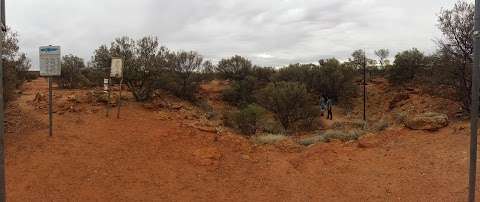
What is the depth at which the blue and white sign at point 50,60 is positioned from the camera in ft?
35.5

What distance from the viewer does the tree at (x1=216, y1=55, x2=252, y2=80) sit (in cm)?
3544

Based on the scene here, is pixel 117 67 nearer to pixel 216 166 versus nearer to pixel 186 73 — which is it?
pixel 216 166

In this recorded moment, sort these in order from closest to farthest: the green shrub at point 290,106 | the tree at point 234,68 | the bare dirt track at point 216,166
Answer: the bare dirt track at point 216,166
the green shrub at point 290,106
the tree at point 234,68

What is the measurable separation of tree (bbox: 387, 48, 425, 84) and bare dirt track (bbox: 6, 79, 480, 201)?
22.3 m

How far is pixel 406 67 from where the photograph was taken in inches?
1315

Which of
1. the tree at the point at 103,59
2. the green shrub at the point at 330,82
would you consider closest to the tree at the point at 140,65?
the tree at the point at 103,59

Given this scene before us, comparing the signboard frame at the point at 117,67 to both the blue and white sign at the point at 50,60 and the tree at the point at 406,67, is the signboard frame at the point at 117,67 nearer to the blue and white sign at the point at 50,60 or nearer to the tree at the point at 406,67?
the blue and white sign at the point at 50,60

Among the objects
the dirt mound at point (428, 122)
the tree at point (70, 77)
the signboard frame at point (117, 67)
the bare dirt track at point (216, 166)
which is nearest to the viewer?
Result: the bare dirt track at point (216, 166)

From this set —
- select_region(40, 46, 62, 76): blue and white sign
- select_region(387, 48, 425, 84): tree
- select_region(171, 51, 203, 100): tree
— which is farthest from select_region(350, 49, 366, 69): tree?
select_region(40, 46, 62, 76): blue and white sign

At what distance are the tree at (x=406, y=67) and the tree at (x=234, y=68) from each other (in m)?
11.4

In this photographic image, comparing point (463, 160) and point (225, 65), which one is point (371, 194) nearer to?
point (463, 160)

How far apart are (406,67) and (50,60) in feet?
93.4

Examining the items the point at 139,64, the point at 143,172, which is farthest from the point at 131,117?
the point at 143,172

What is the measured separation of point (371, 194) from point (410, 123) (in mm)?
4817
